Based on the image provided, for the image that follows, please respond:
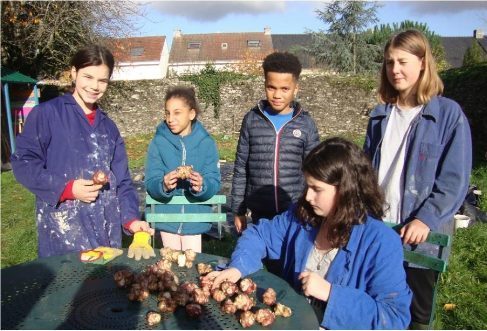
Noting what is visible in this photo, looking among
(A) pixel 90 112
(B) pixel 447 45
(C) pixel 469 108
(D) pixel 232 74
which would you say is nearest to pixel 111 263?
(A) pixel 90 112

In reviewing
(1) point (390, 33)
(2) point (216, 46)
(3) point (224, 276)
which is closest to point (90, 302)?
(3) point (224, 276)

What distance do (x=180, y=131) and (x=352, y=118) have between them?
1546cm

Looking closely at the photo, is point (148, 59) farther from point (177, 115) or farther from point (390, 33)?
point (177, 115)

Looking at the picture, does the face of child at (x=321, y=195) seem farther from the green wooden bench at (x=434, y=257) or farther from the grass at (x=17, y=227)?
the grass at (x=17, y=227)

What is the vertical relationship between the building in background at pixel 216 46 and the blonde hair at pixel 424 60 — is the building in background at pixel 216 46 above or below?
above

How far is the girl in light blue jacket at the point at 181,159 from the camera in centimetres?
356

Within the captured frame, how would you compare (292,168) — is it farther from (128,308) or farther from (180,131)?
(128,308)

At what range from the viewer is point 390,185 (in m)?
2.69

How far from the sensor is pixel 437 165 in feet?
8.40

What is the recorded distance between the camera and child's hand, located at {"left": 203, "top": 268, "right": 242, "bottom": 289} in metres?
2.06

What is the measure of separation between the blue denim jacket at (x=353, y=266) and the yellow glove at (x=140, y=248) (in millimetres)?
547

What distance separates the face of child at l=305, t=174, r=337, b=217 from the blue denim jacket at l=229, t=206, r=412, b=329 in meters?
0.16

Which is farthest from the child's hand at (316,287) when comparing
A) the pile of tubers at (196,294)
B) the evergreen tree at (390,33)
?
the evergreen tree at (390,33)

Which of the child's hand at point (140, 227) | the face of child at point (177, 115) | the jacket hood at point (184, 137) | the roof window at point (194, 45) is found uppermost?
the roof window at point (194, 45)
